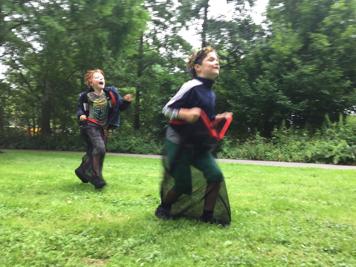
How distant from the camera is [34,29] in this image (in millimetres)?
15242

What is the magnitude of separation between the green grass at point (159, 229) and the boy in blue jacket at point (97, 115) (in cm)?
41

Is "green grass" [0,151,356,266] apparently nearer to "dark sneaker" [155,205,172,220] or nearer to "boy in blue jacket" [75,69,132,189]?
"dark sneaker" [155,205,172,220]

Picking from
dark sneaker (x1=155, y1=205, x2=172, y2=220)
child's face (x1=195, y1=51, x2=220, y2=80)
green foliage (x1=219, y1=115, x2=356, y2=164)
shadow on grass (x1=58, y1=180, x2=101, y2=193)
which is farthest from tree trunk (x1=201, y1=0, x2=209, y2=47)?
dark sneaker (x1=155, y1=205, x2=172, y2=220)

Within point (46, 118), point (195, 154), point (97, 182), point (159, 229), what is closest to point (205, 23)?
point (46, 118)

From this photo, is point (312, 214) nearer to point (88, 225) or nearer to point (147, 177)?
point (88, 225)

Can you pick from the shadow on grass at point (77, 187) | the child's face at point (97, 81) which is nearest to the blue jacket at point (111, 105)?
the child's face at point (97, 81)

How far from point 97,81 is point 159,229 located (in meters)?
3.22

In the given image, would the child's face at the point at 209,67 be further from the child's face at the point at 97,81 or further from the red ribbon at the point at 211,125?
the child's face at the point at 97,81

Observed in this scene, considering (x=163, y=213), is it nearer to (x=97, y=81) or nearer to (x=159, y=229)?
(x=159, y=229)

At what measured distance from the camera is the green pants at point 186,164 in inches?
199

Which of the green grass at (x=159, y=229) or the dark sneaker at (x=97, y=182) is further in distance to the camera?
the dark sneaker at (x=97, y=182)

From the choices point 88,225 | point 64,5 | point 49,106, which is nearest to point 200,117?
point 88,225

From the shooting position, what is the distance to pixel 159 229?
4.84 meters

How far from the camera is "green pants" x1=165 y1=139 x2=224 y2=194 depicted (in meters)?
5.06
